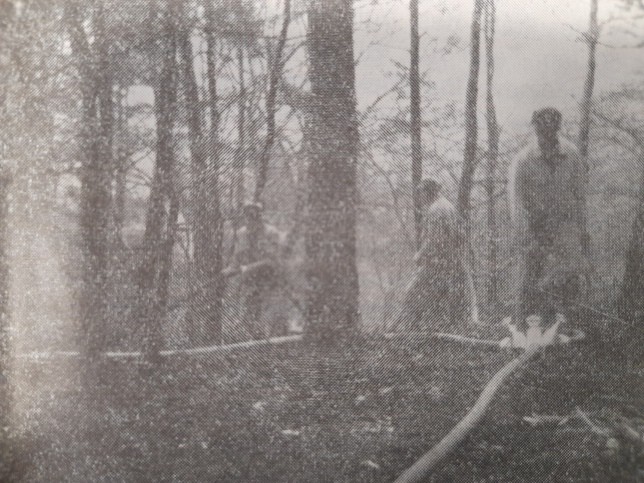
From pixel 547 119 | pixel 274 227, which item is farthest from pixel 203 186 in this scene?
pixel 547 119

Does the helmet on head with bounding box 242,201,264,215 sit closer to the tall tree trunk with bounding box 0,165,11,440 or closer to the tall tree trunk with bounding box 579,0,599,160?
the tall tree trunk with bounding box 0,165,11,440

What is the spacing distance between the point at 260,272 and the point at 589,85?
1.50 m

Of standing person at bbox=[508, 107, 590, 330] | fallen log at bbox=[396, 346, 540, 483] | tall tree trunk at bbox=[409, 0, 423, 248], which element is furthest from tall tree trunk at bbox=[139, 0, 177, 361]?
standing person at bbox=[508, 107, 590, 330]

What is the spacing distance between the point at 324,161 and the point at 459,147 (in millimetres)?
525

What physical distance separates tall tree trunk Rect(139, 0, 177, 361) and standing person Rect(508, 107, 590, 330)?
134cm

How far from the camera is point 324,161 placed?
6.29ft

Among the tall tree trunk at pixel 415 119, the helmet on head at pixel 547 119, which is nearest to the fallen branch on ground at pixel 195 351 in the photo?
the tall tree trunk at pixel 415 119

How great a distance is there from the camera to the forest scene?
74.3 inches

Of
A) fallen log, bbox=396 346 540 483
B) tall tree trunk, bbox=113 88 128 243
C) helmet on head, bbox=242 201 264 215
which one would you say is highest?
tall tree trunk, bbox=113 88 128 243

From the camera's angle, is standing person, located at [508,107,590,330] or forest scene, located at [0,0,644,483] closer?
forest scene, located at [0,0,644,483]

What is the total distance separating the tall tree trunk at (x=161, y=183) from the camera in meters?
1.88

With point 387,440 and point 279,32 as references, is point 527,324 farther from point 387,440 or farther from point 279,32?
point 279,32

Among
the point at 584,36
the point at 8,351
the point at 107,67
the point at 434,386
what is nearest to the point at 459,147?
the point at 584,36

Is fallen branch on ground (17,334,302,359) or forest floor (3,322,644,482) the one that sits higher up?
fallen branch on ground (17,334,302,359)
